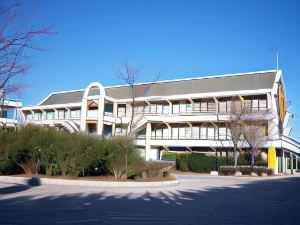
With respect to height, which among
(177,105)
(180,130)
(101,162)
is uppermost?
(177,105)

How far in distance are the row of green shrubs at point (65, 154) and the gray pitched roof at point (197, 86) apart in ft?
94.0

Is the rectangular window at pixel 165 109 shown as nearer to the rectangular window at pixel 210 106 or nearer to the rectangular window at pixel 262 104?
the rectangular window at pixel 210 106

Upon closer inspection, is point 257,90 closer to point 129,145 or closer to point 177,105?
point 177,105

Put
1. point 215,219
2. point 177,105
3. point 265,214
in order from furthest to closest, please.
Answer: point 177,105 < point 265,214 < point 215,219

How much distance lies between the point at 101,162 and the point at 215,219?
11624 mm

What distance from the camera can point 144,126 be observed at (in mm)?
48062

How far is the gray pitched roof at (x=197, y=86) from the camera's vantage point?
1795 inches

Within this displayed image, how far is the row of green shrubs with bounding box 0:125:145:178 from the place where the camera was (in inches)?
742

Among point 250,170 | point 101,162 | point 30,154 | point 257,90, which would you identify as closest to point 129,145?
point 101,162

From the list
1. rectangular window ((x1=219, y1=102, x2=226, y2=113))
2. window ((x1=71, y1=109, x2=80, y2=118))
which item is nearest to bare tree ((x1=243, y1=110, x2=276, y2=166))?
rectangular window ((x1=219, y1=102, x2=226, y2=113))

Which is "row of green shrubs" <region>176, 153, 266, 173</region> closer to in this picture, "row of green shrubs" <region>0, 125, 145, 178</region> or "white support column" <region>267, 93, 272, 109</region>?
"white support column" <region>267, 93, 272, 109</region>

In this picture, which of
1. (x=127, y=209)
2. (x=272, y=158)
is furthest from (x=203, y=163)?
(x=127, y=209)

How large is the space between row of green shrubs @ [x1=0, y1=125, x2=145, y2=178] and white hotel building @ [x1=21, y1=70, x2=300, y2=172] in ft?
71.8

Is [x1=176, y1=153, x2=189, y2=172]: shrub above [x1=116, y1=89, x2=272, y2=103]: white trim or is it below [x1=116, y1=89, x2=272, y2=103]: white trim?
below
